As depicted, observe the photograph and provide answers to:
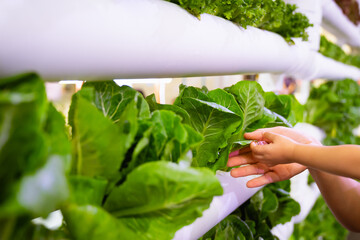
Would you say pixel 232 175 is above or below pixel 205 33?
below

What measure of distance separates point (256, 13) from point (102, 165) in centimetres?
80

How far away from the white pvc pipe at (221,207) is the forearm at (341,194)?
0.28 meters

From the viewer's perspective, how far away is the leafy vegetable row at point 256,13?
858mm

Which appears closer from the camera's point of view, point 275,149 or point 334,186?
point 275,149

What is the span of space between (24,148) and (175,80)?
966mm

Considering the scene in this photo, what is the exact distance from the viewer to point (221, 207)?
3.07ft

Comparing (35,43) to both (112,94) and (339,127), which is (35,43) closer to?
(112,94)

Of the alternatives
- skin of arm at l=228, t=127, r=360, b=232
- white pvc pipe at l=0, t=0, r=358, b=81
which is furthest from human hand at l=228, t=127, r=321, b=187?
white pvc pipe at l=0, t=0, r=358, b=81

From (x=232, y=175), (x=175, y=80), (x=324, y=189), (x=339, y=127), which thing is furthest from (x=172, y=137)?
(x=339, y=127)

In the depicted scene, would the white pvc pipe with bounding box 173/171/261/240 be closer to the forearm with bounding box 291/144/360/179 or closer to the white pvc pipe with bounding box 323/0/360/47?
the forearm with bounding box 291/144/360/179

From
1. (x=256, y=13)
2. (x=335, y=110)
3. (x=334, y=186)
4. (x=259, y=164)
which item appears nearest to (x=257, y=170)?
(x=259, y=164)

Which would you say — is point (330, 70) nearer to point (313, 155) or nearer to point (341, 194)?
point (341, 194)

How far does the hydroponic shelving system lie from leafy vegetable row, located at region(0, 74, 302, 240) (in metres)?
0.05

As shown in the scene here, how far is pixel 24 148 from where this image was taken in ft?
1.38
